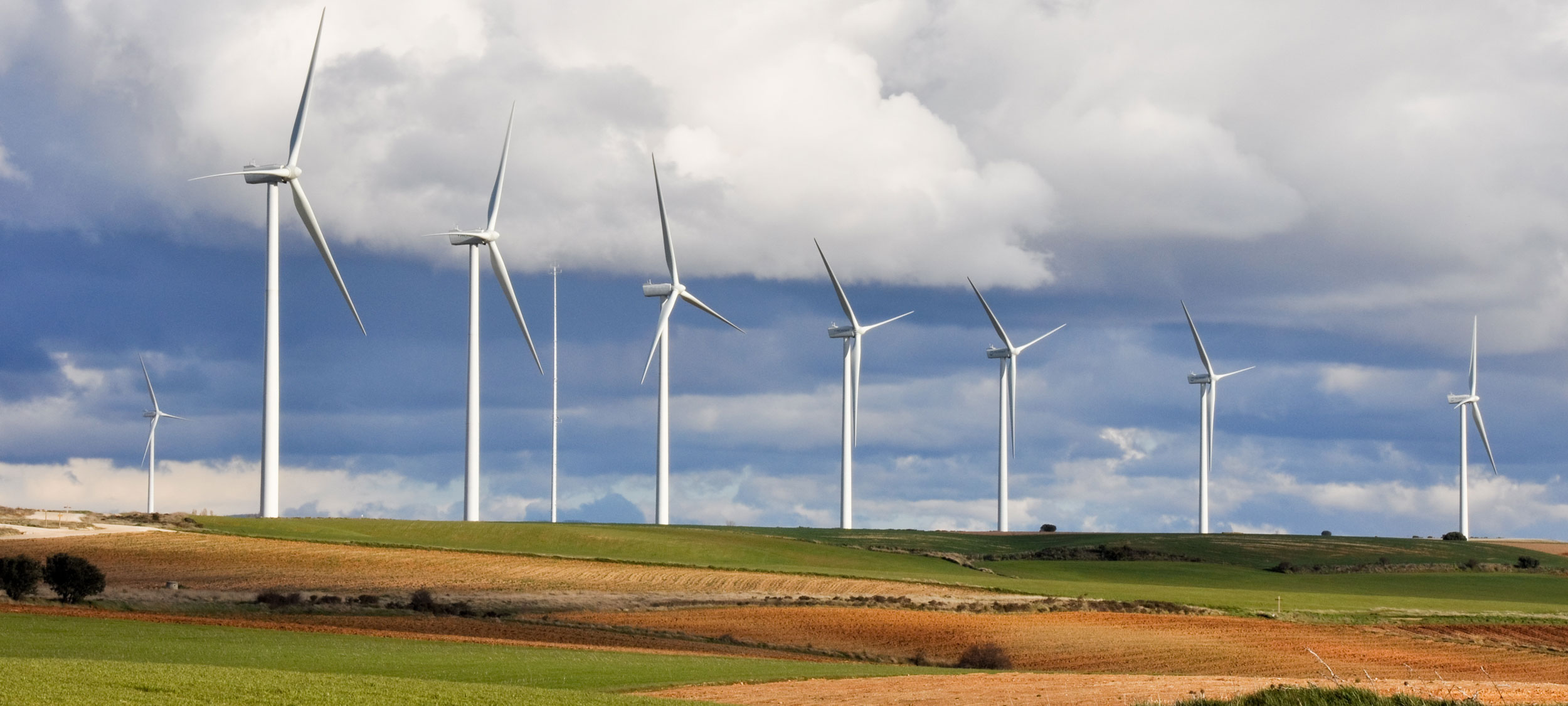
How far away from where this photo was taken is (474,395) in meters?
81.6

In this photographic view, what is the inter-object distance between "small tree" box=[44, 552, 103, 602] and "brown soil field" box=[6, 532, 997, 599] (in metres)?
2.85

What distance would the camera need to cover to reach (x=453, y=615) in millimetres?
49938

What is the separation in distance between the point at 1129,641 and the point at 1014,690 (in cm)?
1583

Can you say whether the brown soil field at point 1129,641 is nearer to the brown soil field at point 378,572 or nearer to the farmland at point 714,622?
the farmland at point 714,622

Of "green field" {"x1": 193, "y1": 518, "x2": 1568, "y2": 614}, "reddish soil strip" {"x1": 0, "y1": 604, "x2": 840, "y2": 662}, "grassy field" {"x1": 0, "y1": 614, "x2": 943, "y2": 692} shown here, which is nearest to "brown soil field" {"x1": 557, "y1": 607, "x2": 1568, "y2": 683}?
"reddish soil strip" {"x1": 0, "y1": 604, "x2": 840, "y2": 662}

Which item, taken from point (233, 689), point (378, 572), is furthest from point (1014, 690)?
point (378, 572)

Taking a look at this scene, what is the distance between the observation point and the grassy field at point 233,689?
881 inches

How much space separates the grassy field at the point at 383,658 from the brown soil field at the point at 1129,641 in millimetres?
6736

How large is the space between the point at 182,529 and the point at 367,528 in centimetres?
1182

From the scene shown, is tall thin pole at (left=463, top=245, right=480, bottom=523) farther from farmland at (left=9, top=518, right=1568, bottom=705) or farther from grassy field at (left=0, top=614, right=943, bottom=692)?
grassy field at (left=0, top=614, right=943, bottom=692)

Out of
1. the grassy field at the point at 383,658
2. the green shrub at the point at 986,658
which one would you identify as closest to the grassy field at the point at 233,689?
the grassy field at the point at 383,658

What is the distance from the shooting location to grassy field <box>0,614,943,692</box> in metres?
31.2

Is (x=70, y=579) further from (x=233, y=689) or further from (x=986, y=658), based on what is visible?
(x=986, y=658)

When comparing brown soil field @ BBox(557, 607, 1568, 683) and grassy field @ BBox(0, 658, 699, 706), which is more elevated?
grassy field @ BBox(0, 658, 699, 706)
